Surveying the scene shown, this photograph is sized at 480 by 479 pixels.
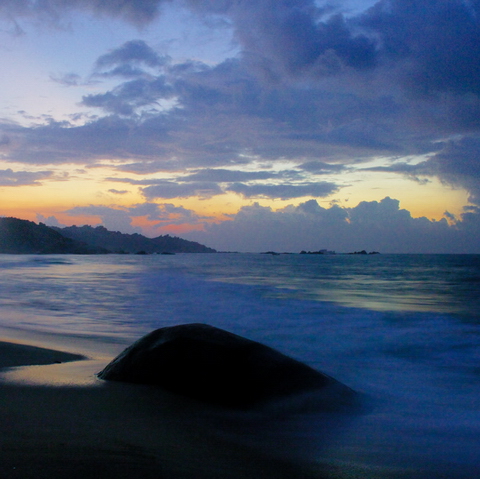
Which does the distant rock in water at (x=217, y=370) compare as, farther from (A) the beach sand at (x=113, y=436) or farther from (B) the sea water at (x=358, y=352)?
(B) the sea water at (x=358, y=352)

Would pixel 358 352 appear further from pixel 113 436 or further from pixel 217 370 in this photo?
pixel 113 436

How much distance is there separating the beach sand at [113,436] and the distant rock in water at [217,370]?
20 cm

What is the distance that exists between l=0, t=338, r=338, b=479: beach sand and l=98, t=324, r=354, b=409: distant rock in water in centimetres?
20

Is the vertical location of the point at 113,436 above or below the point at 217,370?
below

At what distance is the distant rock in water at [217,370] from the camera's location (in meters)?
3.66

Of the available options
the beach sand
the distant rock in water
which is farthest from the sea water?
the distant rock in water

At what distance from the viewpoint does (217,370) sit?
3.82m

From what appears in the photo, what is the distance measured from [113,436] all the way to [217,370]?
4.39 feet

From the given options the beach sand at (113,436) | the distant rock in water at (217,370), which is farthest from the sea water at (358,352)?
the distant rock in water at (217,370)

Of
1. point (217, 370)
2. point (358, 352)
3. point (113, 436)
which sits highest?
point (217, 370)

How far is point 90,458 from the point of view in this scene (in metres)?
2.29

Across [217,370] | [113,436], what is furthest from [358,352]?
[113,436]

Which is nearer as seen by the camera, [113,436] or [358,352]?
→ [113,436]

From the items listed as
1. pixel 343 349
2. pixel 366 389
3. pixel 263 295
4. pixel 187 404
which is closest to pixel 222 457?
pixel 187 404
